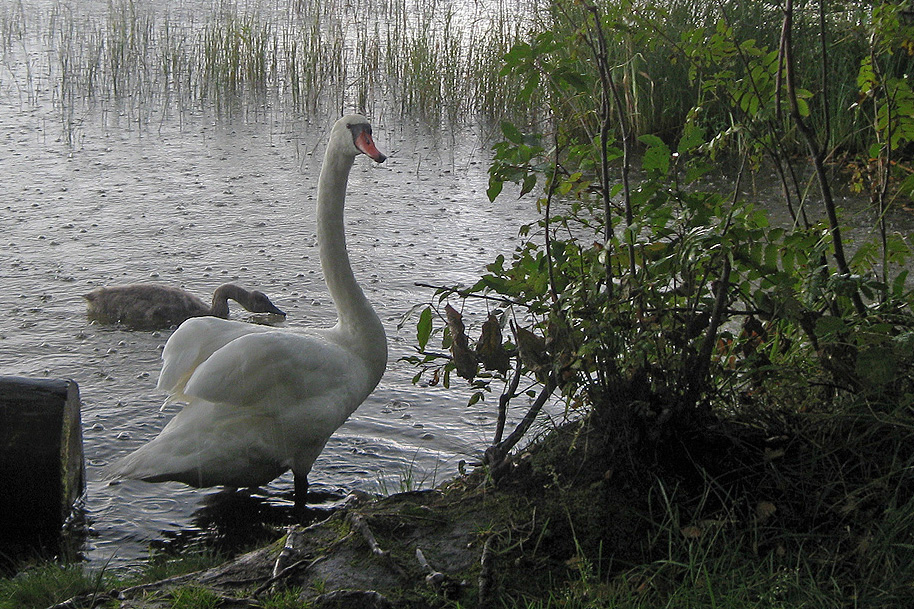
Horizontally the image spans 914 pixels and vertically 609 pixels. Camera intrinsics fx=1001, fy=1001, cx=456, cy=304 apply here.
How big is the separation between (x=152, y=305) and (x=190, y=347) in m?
2.14

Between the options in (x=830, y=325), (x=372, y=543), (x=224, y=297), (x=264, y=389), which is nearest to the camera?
(x=830, y=325)

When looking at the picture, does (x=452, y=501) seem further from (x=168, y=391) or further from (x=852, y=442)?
(x=168, y=391)

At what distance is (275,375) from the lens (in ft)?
14.5

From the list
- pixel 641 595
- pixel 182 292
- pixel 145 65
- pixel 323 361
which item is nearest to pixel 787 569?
pixel 641 595

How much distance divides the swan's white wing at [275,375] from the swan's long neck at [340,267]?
0.24 m

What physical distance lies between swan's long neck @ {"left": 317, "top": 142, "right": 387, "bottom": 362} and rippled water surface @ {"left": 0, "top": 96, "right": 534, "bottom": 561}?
0.60 meters

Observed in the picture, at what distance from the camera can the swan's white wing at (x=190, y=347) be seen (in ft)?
15.1

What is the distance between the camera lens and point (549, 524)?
3125 mm

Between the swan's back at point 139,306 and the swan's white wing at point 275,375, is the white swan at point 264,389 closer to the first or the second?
the swan's white wing at point 275,375

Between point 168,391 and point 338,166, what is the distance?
135 centimetres

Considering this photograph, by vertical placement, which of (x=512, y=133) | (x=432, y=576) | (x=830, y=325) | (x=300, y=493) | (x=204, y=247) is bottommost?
(x=300, y=493)

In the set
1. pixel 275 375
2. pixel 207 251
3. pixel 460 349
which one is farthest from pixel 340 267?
pixel 207 251

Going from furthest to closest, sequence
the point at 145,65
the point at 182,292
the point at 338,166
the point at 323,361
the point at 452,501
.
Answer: the point at 145,65 < the point at 182,292 < the point at 338,166 < the point at 323,361 < the point at 452,501

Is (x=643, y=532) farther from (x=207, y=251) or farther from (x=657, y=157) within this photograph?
(x=207, y=251)
